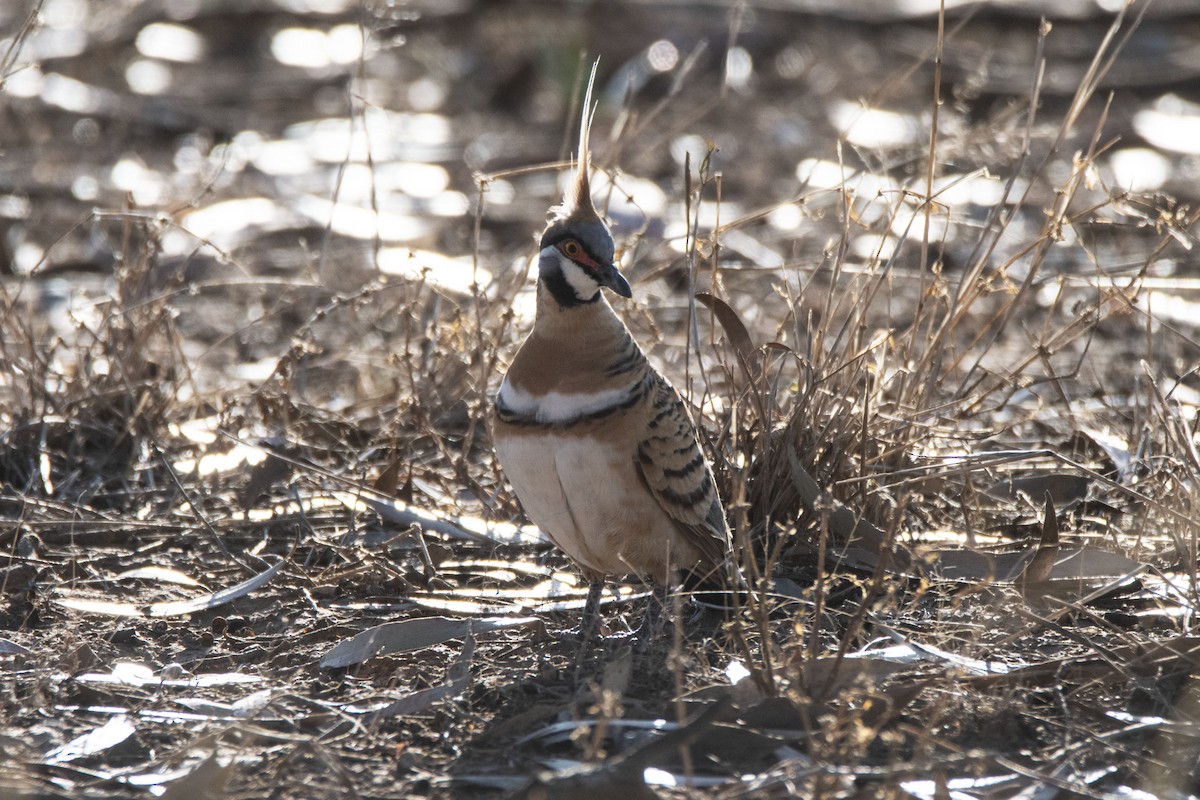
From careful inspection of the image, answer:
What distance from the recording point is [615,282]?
11.5ft

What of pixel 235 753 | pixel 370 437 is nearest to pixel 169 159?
pixel 370 437

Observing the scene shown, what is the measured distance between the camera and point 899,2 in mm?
11734

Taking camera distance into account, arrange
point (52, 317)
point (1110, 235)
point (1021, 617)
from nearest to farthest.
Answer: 1. point (1021, 617)
2. point (52, 317)
3. point (1110, 235)

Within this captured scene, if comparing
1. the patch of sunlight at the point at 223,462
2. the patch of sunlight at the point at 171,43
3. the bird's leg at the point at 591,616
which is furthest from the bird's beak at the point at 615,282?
the patch of sunlight at the point at 171,43

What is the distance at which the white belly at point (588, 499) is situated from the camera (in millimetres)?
3449

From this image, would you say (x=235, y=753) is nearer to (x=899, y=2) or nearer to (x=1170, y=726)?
(x=1170, y=726)

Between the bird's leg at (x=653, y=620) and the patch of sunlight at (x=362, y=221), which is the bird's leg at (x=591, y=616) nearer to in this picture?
the bird's leg at (x=653, y=620)

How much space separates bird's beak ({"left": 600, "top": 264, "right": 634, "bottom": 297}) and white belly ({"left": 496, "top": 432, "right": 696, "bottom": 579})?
0.39m

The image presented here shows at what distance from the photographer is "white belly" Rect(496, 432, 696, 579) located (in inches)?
136

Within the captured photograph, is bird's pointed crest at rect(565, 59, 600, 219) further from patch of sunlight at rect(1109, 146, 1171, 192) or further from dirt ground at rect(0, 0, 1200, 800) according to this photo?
patch of sunlight at rect(1109, 146, 1171, 192)

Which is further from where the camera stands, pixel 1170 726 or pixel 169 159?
pixel 169 159

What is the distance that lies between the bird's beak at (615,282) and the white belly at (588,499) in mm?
392

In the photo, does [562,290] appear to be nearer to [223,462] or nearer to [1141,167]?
[223,462]

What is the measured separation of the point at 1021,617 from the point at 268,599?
2.06 meters
